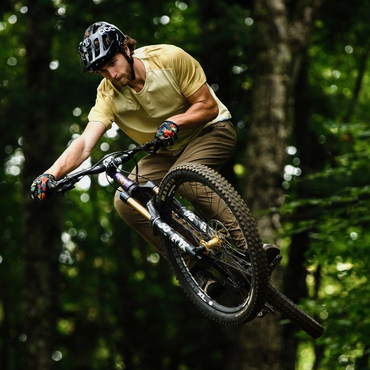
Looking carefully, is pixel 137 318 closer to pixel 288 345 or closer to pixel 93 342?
pixel 93 342

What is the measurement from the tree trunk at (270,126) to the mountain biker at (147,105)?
3154 mm

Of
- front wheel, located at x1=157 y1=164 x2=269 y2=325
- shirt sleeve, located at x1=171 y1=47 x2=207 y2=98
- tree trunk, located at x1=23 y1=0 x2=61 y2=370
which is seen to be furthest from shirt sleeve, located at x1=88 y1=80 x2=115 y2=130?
tree trunk, located at x1=23 y1=0 x2=61 y2=370

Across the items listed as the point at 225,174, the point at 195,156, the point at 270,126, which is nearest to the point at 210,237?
the point at 195,156

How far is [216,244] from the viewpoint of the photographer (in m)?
4.26

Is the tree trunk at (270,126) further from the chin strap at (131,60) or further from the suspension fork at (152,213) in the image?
the chin strap at (131,60)

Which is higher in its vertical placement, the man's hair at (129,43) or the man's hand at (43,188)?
the man's hair at (129,43)

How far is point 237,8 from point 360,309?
4970 millimetres

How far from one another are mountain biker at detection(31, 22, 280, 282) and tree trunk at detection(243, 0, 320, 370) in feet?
10.3

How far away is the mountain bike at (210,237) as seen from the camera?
3934 millimetres

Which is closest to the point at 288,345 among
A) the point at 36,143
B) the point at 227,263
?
the point at 36,143

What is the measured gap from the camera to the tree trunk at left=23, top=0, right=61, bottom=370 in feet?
38.9

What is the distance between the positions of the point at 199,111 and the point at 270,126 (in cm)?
452

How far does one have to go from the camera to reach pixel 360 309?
24.5ft

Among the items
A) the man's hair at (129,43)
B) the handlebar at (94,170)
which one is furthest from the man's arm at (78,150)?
the man's hair at (129,43)
